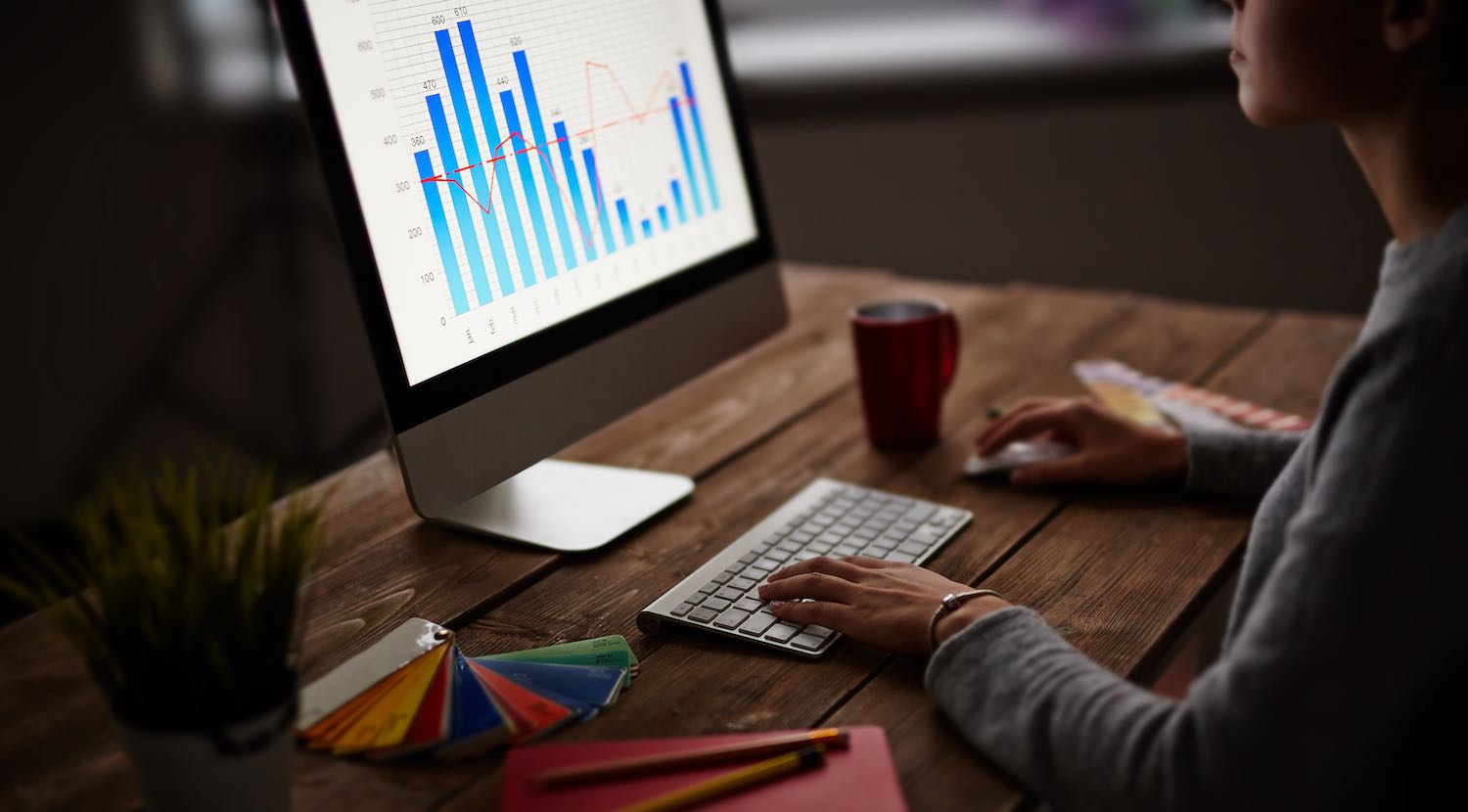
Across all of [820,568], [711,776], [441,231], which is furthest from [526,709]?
[441,231]

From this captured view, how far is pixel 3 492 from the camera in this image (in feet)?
7.95

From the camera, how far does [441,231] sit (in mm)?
896

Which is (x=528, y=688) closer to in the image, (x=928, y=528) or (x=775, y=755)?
(x=775, y=755)

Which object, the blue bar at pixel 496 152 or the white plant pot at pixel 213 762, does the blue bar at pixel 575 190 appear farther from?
the white plant pot at pixel 213 762

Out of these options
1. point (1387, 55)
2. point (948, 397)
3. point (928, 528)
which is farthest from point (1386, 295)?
point (948, 397)

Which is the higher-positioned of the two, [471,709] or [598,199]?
[598,199]

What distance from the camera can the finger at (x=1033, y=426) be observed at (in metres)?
1.13

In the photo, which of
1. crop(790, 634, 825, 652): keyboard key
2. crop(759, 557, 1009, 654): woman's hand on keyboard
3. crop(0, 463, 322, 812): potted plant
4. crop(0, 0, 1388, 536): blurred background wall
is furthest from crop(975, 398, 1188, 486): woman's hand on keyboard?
crop(0, 0, 1388, 536): blurred background wall

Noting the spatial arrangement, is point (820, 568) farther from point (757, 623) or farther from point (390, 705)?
point (390, 705)

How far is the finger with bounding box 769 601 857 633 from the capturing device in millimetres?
825

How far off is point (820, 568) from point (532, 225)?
359mm

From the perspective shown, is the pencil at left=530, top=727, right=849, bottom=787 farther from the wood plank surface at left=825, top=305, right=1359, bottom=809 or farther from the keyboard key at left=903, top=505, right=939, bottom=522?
the keyboard key at left=903, top=505, right=939, bottom=522

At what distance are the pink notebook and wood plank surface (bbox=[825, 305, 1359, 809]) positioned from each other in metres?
0.02

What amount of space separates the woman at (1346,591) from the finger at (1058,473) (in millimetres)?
297
